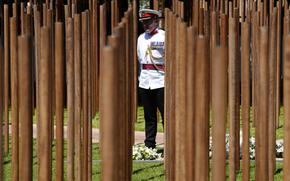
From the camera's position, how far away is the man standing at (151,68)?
7211mm

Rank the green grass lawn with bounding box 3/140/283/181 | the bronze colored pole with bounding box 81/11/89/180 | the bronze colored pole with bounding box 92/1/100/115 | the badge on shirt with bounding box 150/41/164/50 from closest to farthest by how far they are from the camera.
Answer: the bronze colored pole with bounding box 81/11/89/180 < the green grass lawn with bounding box 3/140/283/181 < the badge on shirt with bounding box 150/41/164/50 < the bronze colored pole with bounding box 92/1/100/115

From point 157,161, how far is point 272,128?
7.48 ft

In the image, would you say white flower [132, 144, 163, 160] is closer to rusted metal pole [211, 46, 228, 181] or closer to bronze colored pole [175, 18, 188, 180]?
bronze colored pole [175, 18, 188, 180]

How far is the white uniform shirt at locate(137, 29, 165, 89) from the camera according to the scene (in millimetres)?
7215

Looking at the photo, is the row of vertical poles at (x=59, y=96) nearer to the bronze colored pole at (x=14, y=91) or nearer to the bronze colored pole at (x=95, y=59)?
the bronze colored pole at (x=14, y=91)

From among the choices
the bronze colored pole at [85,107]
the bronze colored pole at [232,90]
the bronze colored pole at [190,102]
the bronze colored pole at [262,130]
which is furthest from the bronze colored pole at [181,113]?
the bronze colored pole at [85,107]

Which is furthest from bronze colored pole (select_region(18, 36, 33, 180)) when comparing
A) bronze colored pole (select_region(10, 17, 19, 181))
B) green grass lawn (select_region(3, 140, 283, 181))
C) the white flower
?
the white flower

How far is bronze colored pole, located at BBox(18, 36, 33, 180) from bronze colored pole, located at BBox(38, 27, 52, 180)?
18 cm

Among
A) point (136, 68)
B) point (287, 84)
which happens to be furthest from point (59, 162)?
point (136, 68)

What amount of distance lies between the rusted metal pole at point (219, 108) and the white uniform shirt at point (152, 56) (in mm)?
4736

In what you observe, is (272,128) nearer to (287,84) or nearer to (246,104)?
(246,104)

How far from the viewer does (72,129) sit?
3625 mm

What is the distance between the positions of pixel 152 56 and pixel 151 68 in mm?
110

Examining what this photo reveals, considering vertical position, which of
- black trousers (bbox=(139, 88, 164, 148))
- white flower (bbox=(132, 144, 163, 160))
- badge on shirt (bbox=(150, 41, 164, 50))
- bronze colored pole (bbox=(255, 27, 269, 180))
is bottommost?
white flower (bbox=(132, 144, 163, 160))
